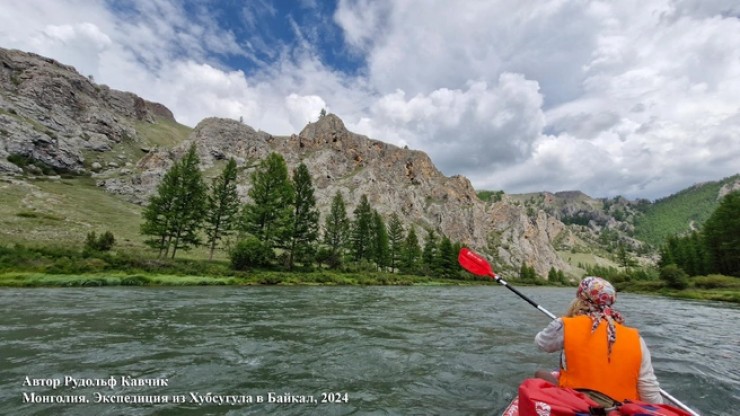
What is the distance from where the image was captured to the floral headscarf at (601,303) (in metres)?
4.39

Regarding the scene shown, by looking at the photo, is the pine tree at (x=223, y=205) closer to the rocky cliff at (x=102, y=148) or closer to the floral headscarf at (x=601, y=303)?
the floral headscarf at (x=601, y=303)

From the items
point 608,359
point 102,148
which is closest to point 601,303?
point 608,359

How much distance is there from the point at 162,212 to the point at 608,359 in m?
49.9

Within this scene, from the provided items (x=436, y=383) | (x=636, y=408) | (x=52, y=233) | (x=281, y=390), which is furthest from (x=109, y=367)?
(x=52, y=233)

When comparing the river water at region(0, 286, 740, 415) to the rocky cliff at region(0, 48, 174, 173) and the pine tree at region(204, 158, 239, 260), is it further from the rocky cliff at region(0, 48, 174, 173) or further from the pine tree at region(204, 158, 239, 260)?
the rocky cliff at region(0, 48, 174, 173)

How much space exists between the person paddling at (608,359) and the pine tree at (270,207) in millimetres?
42038

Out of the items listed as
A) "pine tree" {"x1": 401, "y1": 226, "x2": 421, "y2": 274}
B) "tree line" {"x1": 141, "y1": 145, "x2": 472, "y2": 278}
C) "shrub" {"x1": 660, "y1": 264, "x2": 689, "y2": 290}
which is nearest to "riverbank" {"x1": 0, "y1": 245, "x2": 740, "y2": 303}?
"tree line" {"x1": 141, "y1": 145, "x2": 472, "y2": 278}

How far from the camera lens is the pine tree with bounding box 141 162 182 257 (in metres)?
43.0

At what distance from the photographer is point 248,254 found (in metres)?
40.2

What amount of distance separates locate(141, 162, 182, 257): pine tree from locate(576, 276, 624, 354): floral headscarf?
46.8 m

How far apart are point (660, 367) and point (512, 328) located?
18.8 feet

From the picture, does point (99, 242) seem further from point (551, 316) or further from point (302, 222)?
point (551, 316)

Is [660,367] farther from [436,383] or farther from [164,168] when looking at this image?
[164,168]

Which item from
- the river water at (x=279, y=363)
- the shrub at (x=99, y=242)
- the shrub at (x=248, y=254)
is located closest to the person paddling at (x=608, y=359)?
the river water at (x=279, y=363)
